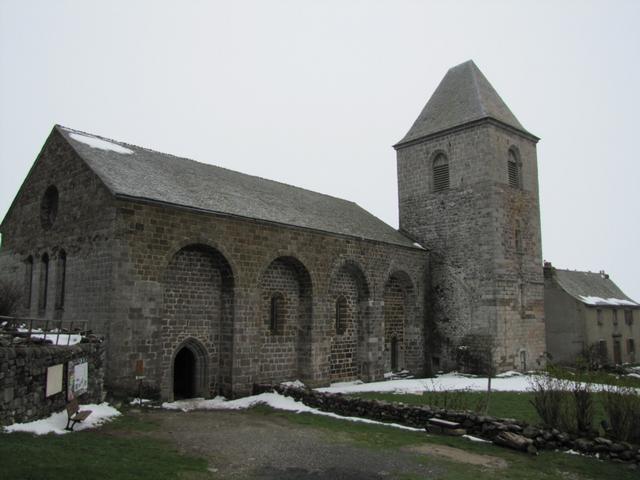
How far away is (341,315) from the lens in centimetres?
2303

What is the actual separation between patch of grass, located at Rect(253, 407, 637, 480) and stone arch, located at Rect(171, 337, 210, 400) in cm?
570

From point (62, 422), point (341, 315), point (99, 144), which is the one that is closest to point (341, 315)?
point (341, 315)

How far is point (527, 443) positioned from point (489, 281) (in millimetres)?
14408

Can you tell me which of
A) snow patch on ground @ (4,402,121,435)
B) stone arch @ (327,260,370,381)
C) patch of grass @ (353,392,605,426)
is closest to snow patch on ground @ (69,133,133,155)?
snow patch on ground @ (4,402,121,435)

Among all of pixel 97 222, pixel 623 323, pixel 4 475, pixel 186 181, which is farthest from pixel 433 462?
pixel 623 323

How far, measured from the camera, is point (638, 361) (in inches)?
1489

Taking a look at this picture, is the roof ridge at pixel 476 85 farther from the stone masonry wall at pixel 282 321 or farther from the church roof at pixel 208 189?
the stone masonry wall at pixel 282 321

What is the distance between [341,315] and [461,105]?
13.6 metres

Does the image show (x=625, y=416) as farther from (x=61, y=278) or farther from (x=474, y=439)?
(x=61, y=278)

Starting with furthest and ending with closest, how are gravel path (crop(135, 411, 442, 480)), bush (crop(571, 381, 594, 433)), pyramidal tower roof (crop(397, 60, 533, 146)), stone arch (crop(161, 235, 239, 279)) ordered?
pyramidal tower roof (crop(397, 60, 533, 146))
stone arch (crop(161, 235, 239, 279))
bush (crop(571, 381, 594, 433))
gravel path (crop(135, 411, 442, 480))

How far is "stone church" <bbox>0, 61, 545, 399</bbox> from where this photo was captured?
15.9m

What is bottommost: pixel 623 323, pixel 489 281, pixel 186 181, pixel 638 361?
pixel 638 361

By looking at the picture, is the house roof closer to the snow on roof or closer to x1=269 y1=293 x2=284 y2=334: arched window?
the snow on roof

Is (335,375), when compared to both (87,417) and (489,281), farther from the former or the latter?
(87,417)
